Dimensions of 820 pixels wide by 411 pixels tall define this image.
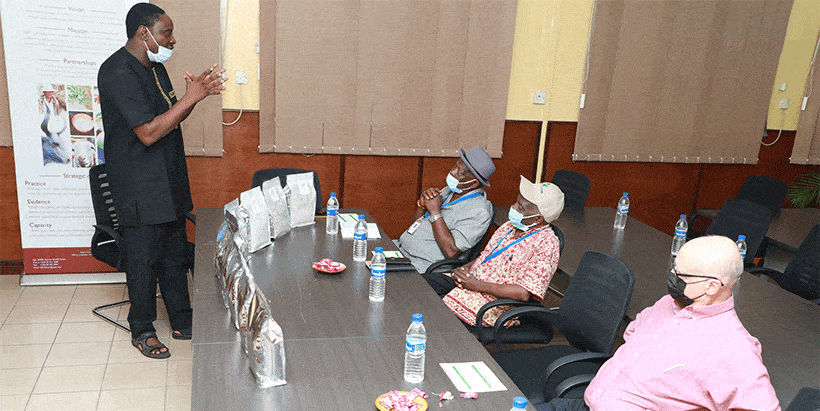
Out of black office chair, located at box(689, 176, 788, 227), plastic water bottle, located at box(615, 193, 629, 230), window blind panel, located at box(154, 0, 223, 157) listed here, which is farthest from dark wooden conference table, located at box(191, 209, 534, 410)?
black office chair, located at box(689, 176, 788, 227)

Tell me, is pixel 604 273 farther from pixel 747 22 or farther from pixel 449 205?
pixel 747 22

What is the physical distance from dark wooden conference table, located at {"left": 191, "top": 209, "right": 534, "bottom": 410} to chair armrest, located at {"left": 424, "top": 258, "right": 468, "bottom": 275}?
65cm

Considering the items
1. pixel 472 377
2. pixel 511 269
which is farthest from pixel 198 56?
pixel 472 377

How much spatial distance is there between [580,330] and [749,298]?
40.2 inches

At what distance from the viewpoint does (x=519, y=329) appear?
10.1 feet

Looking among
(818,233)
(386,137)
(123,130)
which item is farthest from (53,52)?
(818,233)

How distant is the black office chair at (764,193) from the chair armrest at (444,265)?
2.55 meters

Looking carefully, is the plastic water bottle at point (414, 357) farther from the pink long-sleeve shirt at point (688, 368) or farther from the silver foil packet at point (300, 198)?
the silver foil packet at point (300, 198)

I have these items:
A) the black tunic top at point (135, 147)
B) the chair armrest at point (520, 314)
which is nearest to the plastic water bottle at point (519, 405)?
the chair armrest at point (520, 314)

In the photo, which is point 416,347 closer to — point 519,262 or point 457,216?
point 519,262

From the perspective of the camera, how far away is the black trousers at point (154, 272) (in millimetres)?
3551

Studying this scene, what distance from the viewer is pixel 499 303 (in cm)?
296

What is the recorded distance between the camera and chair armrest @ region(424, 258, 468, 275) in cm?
362

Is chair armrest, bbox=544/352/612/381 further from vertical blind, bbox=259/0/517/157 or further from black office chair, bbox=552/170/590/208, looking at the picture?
vertical blind, bbox=259/0/517/157
